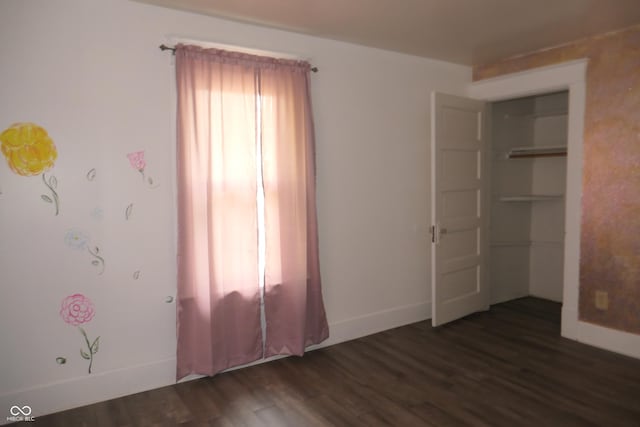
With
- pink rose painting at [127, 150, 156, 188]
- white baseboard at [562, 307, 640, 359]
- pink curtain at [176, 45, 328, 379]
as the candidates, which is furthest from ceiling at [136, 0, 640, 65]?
white baseboard at [562, 307, 640, 359]

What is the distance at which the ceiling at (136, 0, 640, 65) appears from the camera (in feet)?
9.13

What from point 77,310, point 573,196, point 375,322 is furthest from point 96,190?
point 573,196

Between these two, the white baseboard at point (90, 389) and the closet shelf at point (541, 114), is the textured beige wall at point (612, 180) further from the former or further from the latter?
the white baseboard at point (90, 389)

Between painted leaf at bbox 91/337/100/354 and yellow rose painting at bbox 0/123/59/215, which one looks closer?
yellow rose painting at bbox 0/123/59/215

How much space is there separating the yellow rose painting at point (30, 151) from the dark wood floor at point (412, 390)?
4.86 feet

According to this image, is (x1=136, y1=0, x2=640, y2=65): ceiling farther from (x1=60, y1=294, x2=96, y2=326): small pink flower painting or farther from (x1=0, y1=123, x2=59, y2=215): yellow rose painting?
(x1=60, y1=294, x2=96, y2=326): small pink flower painting

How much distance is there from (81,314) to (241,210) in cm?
124

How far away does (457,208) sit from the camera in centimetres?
421

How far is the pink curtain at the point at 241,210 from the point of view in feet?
9.45

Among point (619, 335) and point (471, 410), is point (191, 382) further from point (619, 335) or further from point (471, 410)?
point (619, 335)

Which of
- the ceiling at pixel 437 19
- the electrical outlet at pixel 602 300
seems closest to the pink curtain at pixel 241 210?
the ceiling at pixel 437 19

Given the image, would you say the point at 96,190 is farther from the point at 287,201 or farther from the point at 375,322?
the point at 375,322

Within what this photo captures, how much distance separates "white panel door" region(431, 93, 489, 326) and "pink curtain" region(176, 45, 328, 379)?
1302 millimetres

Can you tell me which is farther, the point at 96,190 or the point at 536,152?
the point at 536,152
